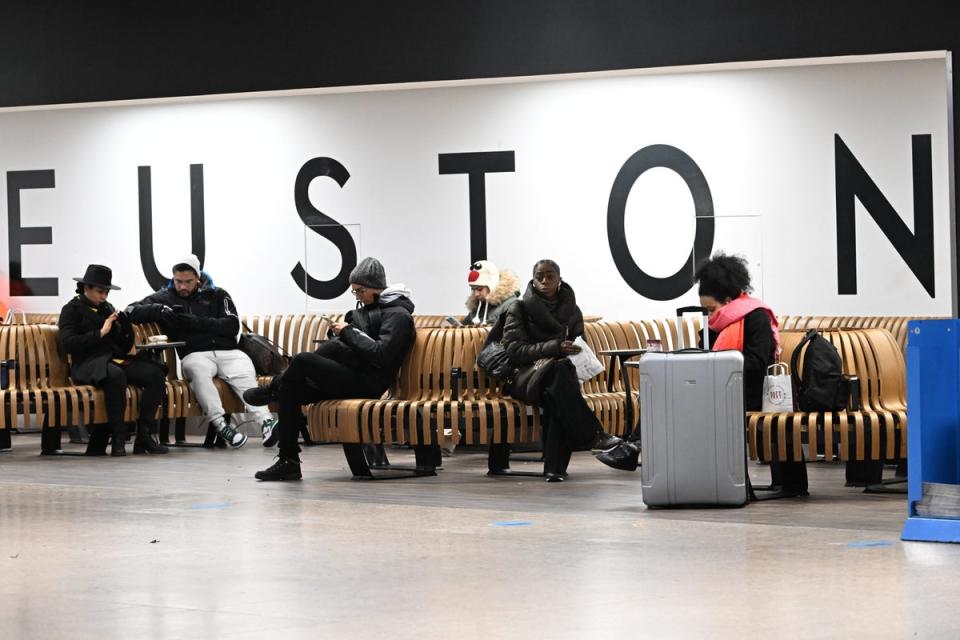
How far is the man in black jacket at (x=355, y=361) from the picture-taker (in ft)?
35.2

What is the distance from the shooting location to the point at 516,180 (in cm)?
1508

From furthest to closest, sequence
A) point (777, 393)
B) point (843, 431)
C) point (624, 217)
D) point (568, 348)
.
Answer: point (624, 217)
point (568, 348)
point (777, 393)
point (843, 431)

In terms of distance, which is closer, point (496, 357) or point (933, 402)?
point (933, 402)

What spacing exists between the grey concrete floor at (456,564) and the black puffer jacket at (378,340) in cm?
83

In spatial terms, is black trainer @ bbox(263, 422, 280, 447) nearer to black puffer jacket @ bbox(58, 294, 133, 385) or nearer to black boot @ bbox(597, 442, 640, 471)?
black puffer jacket @ bbox(58, 294, 133, 385)

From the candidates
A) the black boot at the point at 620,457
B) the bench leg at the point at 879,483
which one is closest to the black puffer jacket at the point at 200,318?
the black boot at the point at 620,457

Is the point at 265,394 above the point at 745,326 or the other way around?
the other way around

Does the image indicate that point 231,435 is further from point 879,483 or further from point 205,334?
point 879,483

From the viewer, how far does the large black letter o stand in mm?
14469

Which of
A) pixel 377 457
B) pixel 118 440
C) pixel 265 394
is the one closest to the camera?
pixel 265 394

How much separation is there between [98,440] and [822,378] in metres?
6.25

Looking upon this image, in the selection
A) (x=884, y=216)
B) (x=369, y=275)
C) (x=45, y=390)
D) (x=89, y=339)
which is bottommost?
(x=45, y=390)

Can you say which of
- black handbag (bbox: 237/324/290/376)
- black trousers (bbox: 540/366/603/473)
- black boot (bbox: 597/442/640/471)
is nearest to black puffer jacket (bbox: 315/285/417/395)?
black trousers (bbox: 540/366/603/473)

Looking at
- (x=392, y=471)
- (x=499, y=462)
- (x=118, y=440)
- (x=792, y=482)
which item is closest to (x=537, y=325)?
(x=499, y=462)
